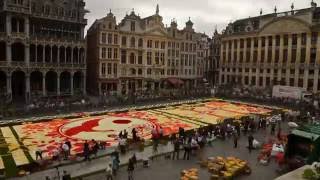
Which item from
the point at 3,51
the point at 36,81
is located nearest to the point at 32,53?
the point at 3,51

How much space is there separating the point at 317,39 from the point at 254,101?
19464mm

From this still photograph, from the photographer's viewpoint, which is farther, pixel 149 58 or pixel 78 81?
pixel 149 58

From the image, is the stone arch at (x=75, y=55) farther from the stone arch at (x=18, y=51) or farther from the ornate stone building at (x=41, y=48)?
the stone arch at (x=18, y=51)

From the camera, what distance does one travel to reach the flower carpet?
26.2 meters

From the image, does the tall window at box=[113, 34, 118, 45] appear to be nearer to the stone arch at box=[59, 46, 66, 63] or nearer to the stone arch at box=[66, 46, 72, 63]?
the stone arch at box=[66, 46, 72, 63]

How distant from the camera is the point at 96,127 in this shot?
35188 mm

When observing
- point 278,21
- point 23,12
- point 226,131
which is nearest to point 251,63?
point 278,21

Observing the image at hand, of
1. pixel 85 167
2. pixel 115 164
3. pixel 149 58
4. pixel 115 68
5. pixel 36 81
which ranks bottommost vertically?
pixel 85 167

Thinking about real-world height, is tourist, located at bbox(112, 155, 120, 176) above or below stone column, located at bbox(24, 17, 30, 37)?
below

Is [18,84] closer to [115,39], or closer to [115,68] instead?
[115,68]

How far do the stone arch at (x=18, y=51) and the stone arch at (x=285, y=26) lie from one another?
178ft

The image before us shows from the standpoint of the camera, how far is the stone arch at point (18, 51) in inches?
2053

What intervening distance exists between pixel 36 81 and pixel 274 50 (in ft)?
176

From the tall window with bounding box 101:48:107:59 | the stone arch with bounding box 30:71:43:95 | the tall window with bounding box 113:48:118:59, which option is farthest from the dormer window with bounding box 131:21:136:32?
the stone arch with bounding box 30:71:43:95
